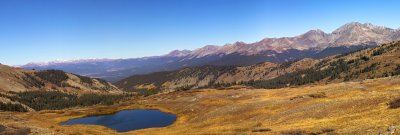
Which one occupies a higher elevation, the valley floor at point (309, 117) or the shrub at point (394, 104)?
the shrub at point (394, 104)

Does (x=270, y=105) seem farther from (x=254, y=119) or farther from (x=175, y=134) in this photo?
(x=175, y=134)

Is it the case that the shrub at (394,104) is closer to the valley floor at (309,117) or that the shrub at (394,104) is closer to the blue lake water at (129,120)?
the valley floor at (309,117)

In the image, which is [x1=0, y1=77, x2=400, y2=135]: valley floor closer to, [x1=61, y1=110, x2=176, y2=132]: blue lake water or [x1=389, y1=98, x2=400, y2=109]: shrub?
[x1=389, y1=98, x2=400, y2=109]: shrub

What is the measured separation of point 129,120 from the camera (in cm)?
12975

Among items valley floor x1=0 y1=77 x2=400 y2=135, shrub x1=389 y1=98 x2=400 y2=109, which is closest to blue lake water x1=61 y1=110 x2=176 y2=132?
valley floor x1=0 y1=77 x2=400 y2=135

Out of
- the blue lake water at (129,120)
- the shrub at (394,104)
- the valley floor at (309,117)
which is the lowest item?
the blue lake water at (129,120)

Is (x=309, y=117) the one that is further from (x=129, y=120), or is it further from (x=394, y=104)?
(x=129, y=120)

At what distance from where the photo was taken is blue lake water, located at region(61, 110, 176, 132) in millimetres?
111688

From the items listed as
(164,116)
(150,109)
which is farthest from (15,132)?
(150,109)

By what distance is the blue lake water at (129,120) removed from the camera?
366 feet

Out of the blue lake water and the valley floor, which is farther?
the blue lake water

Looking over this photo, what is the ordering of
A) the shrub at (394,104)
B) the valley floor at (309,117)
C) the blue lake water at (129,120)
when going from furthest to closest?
1. the blue lake water at (129,120)
2. the shrub at (394,104)
3. the valley floor at (309,117)

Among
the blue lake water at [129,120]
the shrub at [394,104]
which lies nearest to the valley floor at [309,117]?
the shrub at [394,104]

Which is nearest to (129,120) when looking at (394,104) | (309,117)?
(309,117)
